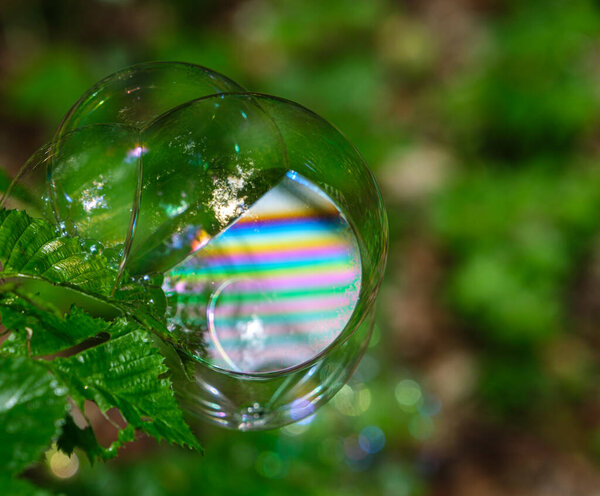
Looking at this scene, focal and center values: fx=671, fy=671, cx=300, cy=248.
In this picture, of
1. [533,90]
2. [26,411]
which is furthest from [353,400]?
[26,411]

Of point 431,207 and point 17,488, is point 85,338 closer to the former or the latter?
point 17,488

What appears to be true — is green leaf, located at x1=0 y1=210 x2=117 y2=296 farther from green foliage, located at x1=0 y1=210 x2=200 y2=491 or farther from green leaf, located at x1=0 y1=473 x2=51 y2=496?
green leaf, located at x1=0 y1=473 x2=51 y2=496

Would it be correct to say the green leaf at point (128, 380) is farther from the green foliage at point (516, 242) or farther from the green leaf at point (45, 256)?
the green foliage at point (516, 242)

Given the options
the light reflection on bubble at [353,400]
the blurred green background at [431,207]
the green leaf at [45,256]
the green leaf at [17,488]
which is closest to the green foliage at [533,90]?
the blurred green background at [431,207]

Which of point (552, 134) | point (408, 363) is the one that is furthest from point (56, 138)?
point (552, 134)

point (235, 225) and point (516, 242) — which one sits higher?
point (235, 225)

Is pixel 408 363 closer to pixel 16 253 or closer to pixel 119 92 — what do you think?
pixel 119 92

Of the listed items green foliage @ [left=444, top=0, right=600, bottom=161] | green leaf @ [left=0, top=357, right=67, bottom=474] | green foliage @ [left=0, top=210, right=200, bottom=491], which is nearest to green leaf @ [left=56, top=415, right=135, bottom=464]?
green foliage @ [left=0, top=210, right=200, bottom=491]
